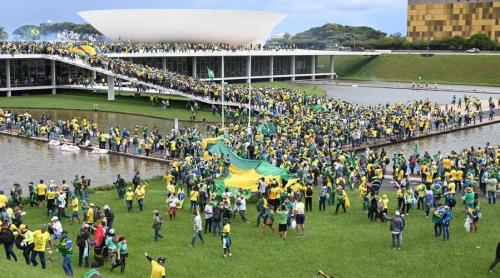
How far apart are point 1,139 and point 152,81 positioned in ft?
50.9

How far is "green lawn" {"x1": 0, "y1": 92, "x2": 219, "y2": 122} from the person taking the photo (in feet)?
145

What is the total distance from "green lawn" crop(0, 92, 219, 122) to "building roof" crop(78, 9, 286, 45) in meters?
15.8

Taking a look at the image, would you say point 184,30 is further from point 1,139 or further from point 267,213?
point 267,213

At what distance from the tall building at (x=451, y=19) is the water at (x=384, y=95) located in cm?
4457

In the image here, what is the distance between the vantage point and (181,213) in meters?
19.4

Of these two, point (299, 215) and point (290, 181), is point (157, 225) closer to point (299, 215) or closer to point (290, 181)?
point (299, 215)

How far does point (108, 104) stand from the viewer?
→ 4850cm

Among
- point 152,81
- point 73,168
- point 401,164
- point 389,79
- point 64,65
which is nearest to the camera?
point 401,164

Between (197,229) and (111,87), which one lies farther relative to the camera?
(111,87)

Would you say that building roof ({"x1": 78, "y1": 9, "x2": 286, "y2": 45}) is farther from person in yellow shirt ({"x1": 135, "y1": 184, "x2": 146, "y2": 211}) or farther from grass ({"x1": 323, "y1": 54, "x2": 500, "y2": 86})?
person in yellow shirt ({"x1": 135, "y1": 184, "x2": 146, "y2": 211})

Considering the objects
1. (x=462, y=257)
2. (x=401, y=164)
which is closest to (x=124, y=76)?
(x=401, y=164)

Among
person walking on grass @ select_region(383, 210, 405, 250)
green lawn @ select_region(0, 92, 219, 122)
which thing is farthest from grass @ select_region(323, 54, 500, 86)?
person walking on grass @ select_region(383, 210, 405, 250)

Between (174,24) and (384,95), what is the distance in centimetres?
2337

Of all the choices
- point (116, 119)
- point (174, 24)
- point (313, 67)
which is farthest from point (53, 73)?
point (313, 67)
